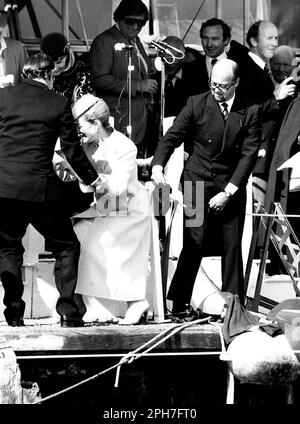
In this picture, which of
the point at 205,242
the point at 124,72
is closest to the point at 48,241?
the point at 205,242

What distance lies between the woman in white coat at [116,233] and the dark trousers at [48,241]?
0.32 meters

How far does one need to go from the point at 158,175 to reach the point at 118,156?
0.29m

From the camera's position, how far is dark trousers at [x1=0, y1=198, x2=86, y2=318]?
9.52 metres

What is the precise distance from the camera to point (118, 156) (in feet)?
32.7

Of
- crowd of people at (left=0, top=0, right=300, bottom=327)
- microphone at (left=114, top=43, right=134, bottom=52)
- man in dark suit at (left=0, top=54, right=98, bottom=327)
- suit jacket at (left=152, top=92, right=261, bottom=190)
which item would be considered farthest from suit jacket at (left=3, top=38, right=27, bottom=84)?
suit jacket at (left=152, top=92, right=261, bottom=190)

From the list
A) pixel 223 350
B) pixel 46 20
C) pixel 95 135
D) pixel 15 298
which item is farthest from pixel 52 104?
Answer: pixel 46 20

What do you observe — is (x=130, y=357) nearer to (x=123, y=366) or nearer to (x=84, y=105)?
(x=123, y=366)

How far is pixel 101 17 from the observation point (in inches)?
488

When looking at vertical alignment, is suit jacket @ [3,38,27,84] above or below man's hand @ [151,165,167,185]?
above

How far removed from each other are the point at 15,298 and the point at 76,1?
11.6 feet

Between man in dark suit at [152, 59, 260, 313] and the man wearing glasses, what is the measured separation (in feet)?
3.64

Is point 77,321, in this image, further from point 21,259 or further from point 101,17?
point 101,17

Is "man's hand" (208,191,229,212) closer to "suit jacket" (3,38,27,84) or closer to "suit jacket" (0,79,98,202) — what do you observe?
"suit jacket" (0,79,98,202)

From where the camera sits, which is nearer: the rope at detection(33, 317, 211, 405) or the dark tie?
the rope at detection(33, 317, 211, 405)
